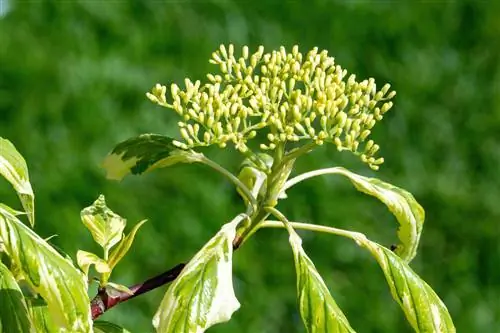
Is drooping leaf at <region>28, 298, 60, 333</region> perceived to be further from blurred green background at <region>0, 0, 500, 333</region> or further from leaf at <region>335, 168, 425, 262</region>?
blurred green background at <region>0, 0, 500, 333</region>

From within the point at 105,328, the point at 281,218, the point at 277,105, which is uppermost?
the point at 277,105

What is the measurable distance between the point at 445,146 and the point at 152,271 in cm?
106

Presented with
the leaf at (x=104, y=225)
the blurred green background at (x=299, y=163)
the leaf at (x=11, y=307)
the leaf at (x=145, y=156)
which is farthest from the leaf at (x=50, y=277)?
the blurred green background at (x=299, y=163)

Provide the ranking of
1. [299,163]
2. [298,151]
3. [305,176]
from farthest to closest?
[299,163]
[305,176]
[298,151]

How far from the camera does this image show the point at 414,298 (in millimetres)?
1086

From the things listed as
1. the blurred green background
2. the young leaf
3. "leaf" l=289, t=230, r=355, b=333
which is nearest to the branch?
"leaf" l=289, t=230, r=355, b=333

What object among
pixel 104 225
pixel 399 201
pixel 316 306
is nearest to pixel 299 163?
pixel 399 201

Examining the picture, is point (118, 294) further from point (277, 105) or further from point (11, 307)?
point (277, 105)

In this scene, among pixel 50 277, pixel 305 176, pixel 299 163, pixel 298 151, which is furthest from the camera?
pixel 299 163

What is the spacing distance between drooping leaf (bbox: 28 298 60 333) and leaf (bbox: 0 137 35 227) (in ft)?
0.25

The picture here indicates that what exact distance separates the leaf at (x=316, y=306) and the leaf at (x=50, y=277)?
0.65 ft

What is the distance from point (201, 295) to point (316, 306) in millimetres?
103

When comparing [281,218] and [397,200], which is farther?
[397,200]

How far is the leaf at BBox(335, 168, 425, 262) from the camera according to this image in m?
1.21
